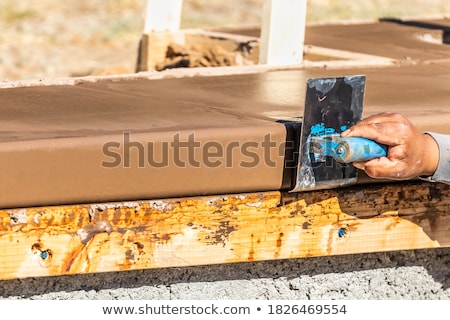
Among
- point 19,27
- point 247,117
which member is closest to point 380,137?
point 247,117

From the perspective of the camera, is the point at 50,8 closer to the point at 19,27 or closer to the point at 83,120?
the point at 19,27

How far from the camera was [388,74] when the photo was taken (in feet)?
9.78

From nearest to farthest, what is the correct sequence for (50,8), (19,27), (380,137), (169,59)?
(380,137) < (169,59) < (19,27) < (50,8)

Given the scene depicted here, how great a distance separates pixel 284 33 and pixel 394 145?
1.45 metres

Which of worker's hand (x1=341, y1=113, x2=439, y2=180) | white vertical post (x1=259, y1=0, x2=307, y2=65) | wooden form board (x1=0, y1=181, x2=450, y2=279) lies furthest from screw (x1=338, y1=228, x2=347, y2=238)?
white vertical post (x1=259, y1=0, x2=307, y2=65)

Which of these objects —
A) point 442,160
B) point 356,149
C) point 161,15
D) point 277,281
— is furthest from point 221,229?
point 161,15

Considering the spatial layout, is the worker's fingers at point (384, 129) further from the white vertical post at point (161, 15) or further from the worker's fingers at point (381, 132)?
the white vertical post at point (161, 15)

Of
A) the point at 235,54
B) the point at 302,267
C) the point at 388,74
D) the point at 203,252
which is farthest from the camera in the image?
the point at 235,54

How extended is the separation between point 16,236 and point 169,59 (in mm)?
2504

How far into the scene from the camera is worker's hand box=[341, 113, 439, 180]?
1.90 metres

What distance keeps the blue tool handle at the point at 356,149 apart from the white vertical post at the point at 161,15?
2.53m

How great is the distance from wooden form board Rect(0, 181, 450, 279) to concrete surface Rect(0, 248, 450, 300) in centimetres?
10

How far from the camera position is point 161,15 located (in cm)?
430

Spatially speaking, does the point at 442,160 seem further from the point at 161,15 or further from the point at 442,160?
the point at 161,15
